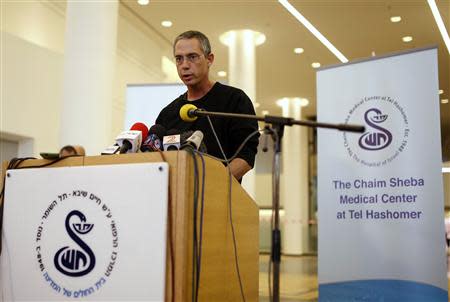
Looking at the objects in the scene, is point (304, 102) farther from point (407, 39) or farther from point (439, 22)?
point (439, 22)

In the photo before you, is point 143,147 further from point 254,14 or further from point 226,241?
point 254,14

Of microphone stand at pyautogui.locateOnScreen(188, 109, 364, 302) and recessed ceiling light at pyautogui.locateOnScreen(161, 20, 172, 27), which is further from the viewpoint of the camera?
recessed ceiling light at pyautogui.locateOnScreen(161, 20, 172, 27)

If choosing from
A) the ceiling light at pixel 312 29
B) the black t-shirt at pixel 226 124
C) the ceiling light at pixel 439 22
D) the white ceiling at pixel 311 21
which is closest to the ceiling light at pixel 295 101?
the white ceiling at pixel 311 21

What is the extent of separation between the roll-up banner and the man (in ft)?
4.92

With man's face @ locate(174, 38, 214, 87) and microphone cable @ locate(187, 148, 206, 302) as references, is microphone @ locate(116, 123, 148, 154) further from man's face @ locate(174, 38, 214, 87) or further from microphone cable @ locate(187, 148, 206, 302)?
man's face @ locate(174, 38, 214, 87)

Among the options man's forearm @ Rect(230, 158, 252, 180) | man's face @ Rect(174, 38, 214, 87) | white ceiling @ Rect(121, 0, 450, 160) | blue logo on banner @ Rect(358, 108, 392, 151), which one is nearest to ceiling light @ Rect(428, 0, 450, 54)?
white ceiling @ Rect(121, 0, 450, 160)

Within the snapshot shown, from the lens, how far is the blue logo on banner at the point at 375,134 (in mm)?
3461

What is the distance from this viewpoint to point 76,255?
158cm

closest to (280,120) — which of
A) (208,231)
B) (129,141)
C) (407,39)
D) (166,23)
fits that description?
(208,231)

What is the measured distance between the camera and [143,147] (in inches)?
70.5

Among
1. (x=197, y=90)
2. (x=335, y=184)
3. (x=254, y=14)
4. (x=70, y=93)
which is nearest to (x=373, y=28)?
(x=254, y=14)

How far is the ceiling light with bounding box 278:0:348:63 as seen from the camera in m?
8.83

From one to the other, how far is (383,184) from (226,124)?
5.33 feet

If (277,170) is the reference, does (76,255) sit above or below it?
below
